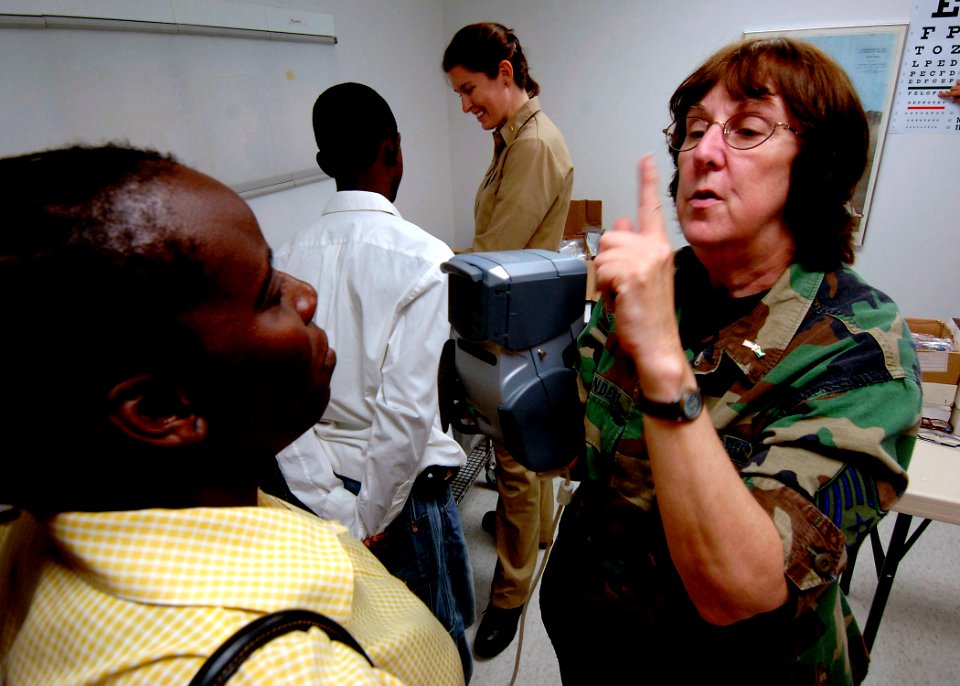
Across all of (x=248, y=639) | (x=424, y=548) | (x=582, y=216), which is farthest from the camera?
(x=582, y=216)

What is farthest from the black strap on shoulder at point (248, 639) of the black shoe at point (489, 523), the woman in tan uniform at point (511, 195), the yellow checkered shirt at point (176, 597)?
the black shoe at point (489, 523)

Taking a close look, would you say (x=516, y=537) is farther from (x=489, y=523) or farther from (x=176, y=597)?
(x=176, y=597)

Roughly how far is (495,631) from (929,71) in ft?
10.4

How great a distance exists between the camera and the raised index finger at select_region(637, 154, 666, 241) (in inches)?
24.7

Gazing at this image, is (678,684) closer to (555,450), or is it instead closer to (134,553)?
(555,450)

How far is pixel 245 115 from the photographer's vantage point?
1931mm

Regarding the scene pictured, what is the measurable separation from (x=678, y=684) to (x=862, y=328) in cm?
58

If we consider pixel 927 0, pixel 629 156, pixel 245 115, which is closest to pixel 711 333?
pixel 245 115

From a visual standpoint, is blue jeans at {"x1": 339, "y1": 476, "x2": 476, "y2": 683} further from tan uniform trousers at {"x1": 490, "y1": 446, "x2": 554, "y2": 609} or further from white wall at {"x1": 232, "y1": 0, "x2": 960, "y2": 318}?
white wall at {"x1": 232, "y1": 0, "x2": 960, "y2": 318}

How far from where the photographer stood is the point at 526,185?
185 centimetres

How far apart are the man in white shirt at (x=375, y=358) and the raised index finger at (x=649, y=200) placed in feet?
1.89

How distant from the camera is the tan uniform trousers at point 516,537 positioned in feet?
5.79

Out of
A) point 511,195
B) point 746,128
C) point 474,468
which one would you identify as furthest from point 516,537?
point 746,128

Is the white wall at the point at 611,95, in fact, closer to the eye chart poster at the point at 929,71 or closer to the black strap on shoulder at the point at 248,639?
the eye chart poster at the point at 929,71
